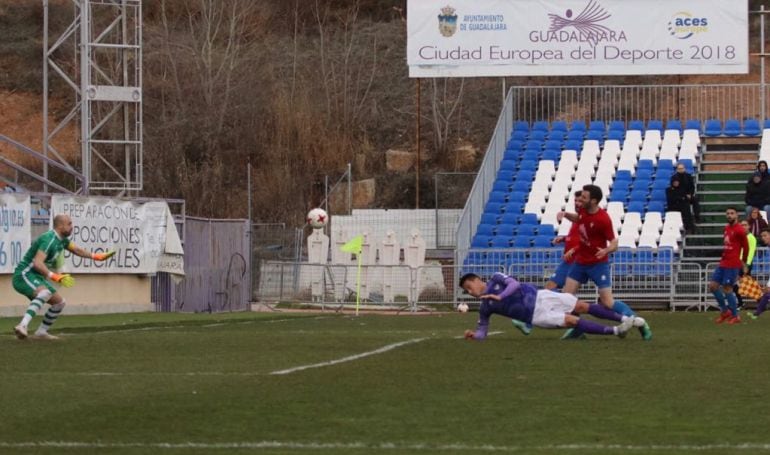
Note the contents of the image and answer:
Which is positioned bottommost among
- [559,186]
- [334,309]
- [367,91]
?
[334,309]

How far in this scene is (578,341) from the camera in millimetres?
18391

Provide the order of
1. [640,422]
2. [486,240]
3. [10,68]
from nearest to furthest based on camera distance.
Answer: [640,422] → [486,240] → [10,68]

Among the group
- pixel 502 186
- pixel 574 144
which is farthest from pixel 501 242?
pixel 574 144

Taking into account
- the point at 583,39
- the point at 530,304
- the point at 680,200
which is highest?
the point at 583,39

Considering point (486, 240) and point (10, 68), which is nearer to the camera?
point (486, 240)

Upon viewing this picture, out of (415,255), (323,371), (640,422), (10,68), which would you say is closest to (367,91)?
(10,68)

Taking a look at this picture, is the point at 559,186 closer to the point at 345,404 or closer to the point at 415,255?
the point at 415,255

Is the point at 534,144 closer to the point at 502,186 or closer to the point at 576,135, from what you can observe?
the point at 576,135

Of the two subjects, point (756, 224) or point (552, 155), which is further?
point (552, 155)

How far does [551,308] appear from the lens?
17.6 metres

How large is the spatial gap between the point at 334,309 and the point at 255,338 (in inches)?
610

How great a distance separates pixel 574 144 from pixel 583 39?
303 centimetres

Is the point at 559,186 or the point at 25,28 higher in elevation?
the point at 25,28

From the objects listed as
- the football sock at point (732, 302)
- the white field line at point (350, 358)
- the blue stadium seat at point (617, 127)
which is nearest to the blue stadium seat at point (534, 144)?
the blue stadium seat at point (617, 127)
